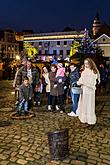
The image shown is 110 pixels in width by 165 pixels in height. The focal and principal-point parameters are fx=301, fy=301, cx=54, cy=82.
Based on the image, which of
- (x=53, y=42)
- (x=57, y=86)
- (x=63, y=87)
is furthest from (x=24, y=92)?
(x=53, y=42)

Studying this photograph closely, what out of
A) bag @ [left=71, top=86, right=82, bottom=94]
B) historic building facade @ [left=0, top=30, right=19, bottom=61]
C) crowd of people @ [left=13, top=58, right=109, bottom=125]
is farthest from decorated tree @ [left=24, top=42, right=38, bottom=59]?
bag @ [left=71, top=86, right=82, bottom=94]

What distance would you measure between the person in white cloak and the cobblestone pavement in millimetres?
367

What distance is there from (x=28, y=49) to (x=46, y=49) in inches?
236

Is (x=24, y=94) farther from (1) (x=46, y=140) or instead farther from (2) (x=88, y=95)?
(1) (x=46, y=140)

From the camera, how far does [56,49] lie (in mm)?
80875

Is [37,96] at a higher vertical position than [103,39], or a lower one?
lower

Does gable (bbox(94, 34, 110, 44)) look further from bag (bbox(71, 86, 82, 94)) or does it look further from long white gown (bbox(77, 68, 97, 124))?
long white gown (bbox(77, 68, 97, 124))

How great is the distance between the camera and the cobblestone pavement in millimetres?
6426

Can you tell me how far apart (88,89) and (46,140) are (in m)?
2.37

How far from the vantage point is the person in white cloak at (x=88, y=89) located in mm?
9195

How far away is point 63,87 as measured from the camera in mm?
11664

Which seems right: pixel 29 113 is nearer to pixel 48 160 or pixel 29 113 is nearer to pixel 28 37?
pixel 48 160

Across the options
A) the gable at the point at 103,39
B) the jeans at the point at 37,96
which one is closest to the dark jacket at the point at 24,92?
the jeans at the point at 37,96

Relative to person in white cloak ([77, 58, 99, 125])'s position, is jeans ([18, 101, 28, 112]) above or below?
below
